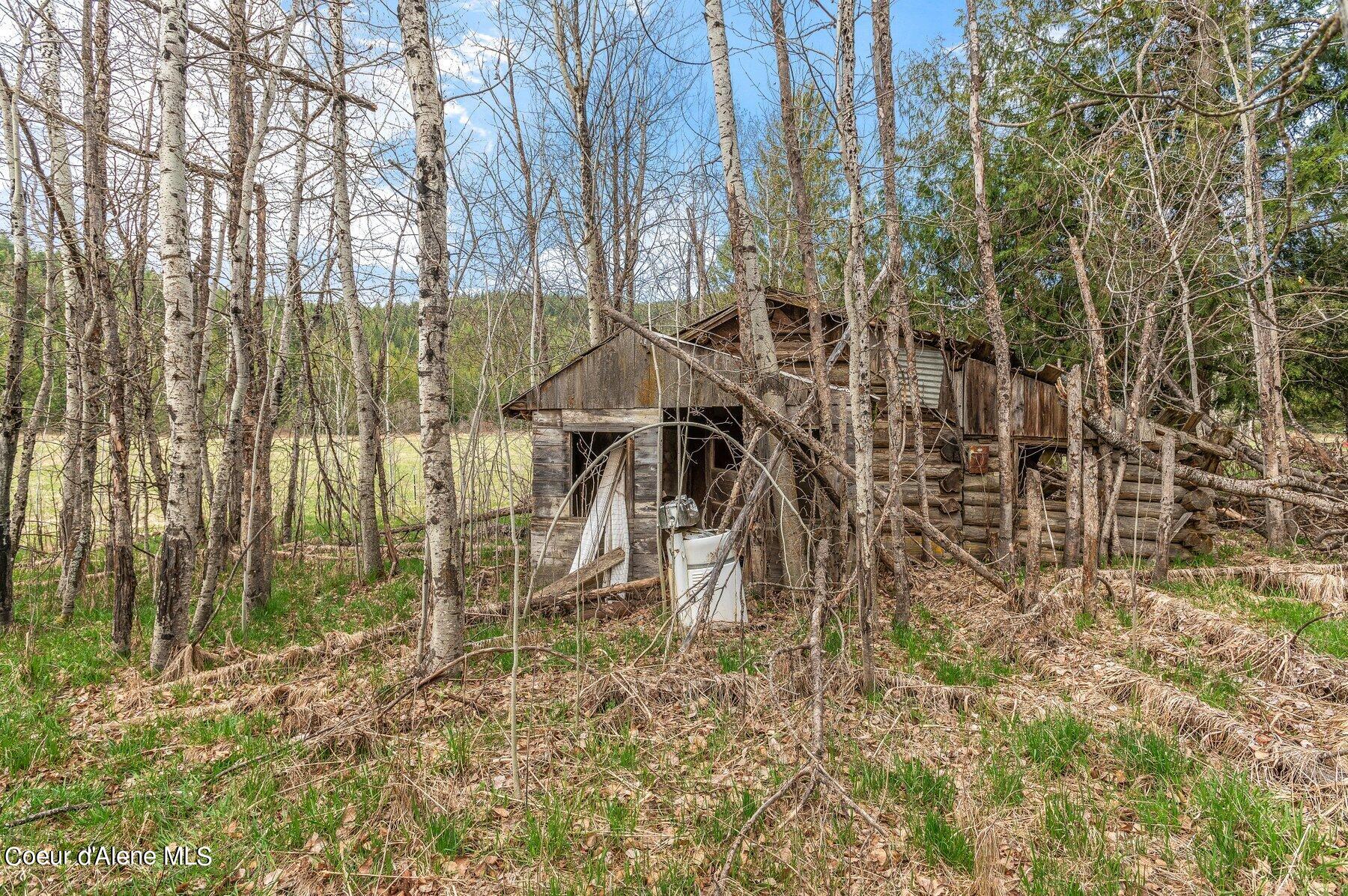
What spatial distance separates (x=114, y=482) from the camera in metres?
6.67

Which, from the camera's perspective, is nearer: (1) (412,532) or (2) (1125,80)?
(2) (1125,80)

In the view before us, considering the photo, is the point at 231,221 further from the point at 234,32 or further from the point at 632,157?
the point at 632,157

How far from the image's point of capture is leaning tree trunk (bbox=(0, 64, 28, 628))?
7.02m

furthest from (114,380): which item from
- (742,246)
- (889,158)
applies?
(889,158)

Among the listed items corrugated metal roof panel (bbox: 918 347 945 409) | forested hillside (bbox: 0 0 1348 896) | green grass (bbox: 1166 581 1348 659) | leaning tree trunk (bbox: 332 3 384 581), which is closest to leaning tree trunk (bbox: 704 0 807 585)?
forested hillside (bbox: 0 0 1348 896)

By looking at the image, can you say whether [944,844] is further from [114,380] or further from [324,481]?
[324,481]

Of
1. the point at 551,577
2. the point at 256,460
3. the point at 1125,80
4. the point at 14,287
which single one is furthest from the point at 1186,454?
the point at 14,287

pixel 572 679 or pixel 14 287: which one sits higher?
pixel 14 287

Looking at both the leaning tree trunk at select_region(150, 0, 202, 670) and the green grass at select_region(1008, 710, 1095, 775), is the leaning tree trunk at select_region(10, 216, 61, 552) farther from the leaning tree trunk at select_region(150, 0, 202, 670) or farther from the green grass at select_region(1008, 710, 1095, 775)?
the green grass at select_region(1008, 710, 1095, 775)

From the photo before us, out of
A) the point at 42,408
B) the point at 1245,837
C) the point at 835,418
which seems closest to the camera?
the point at 1245,837

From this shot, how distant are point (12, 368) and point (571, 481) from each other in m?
6.52

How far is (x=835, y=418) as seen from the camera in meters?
9.20

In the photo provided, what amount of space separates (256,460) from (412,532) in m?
6.94

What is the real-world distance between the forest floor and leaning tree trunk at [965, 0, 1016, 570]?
1.70m
